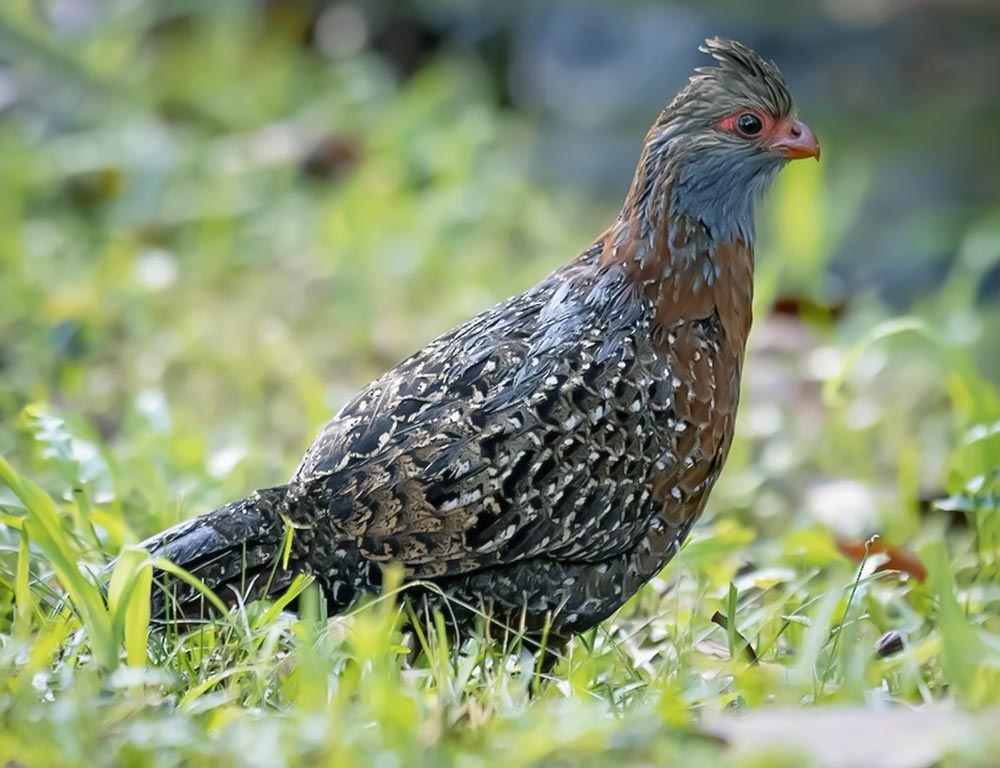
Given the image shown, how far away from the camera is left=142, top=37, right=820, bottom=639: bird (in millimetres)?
3248

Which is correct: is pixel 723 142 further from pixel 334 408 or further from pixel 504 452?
pixel 334 408

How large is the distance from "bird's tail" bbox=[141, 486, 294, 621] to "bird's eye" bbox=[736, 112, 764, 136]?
4.84 feet

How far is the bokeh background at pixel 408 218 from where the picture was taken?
491 centimetres

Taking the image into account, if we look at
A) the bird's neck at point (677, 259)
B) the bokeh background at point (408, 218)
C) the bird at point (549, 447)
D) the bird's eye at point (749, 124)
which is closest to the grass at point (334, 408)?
the bokeh background at point (408, 218)

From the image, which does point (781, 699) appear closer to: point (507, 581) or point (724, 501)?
point (507, 581)

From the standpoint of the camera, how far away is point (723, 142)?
11.9 ft

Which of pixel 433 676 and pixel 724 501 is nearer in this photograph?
pixel 433 676

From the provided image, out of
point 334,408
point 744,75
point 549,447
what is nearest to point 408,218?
point 334,408

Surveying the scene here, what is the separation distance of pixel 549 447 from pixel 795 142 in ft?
3.56

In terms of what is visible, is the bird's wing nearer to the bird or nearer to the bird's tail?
the bird

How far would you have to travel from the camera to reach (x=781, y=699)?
Result: 2.81 meters

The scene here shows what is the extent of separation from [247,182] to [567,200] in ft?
6.34

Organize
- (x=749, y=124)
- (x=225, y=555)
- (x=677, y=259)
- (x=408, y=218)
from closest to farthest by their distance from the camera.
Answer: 1. (x=225, y=555)
2. (x=677, y=259)
3. (x=749, y=124)
4. (x=408, y=218)

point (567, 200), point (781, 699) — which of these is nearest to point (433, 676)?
point (781, 699)
